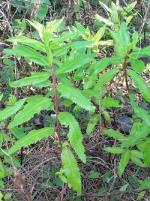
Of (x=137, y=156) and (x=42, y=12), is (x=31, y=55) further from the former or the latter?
(x=42, y=12)

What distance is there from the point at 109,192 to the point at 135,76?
0.71 m

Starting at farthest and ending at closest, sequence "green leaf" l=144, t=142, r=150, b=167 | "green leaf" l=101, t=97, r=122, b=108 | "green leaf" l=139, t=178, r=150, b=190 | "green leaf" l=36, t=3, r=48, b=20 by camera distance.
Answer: "green leaf" l=36, t=3, r=48, b=20, "green leaf" l=101, t=97, r=122, b=108, "green leaf" l=139, t=178, r=150, b=190, "green leaf" l=144, t=142, r=150, b=167

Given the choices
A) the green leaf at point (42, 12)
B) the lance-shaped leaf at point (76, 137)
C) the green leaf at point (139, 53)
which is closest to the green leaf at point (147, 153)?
the lance-shaped leaf at point (76, 137)

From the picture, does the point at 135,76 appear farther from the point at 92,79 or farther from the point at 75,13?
the point at 75,13

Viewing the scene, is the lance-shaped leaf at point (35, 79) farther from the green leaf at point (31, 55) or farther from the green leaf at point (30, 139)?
the green leaf at point (30, 139)

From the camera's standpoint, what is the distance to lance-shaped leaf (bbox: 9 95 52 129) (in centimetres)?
211

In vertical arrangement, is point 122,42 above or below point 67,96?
above

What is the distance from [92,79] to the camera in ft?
8.50

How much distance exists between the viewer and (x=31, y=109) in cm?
213

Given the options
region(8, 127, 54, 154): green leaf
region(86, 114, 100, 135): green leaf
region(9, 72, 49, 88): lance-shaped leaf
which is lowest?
region(86, 114, 100, 135): green leaf

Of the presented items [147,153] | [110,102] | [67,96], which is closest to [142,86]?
[110,102]

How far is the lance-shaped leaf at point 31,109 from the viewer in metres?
2.11

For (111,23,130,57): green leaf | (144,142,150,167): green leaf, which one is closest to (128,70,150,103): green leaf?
(111,23,130,57): green leaf

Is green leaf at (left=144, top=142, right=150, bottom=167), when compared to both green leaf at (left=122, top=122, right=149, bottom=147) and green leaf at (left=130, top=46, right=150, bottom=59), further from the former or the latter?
green leaf at (left=130, top=46, right=150, bottom=59)
